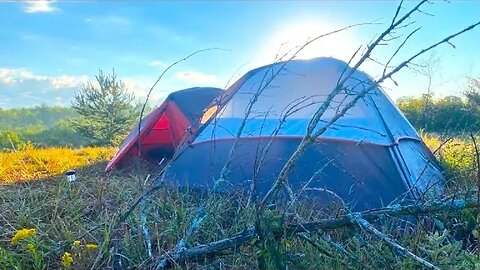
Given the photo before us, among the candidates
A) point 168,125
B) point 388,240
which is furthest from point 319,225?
point 168,125

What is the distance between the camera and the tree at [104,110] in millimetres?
18188

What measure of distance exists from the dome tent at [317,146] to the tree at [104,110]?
1545cm

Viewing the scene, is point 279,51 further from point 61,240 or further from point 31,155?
point 31,155

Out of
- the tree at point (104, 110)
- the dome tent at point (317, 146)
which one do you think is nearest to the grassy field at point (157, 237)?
the dome tent at point (317, 146)

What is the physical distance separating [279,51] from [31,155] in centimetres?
599

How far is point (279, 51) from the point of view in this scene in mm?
2186

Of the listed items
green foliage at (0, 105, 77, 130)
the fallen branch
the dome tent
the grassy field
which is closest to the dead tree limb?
the fallen branch

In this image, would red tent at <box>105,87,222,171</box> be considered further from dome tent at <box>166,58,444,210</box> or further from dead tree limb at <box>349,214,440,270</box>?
dead tree limb at <box>349,214,440,270</box>

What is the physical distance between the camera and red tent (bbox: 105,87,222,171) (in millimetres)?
5039

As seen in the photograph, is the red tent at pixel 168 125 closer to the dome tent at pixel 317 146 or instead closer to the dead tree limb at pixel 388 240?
the dome tent at pixel 317 146

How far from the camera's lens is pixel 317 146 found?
10.2 feet

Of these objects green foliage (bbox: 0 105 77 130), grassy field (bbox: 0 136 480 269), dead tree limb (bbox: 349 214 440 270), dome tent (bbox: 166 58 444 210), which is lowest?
grassy field (bbox: 0 136 480 269)

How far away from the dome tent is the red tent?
4.53ft

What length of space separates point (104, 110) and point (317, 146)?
54.3 feet
